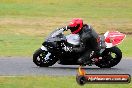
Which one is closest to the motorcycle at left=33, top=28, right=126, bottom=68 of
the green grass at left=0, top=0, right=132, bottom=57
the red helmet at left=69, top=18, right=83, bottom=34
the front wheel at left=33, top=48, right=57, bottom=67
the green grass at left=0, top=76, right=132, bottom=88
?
the front wheel at left=33, top=48, right=57, bottom=67

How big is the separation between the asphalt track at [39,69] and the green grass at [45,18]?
240 centimetres

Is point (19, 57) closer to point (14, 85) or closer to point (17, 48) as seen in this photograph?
point (17, 48)

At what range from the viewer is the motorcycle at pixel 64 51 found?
17.6 meters

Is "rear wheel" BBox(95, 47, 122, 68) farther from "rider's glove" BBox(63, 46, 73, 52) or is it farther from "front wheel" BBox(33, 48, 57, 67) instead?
"front wheel" BBox(33, 48, 57, 67)

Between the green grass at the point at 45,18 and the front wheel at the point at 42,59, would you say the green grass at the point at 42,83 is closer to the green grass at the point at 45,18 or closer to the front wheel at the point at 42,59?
the front wheel at the point at 42,59

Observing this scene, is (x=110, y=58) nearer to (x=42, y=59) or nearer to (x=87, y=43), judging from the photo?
(x=87, y=43)

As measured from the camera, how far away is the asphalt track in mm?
16641

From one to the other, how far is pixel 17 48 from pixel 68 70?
20.5ft

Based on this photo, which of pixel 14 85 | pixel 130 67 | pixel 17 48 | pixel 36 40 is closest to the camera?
pixel 14 85

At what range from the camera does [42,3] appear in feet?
172

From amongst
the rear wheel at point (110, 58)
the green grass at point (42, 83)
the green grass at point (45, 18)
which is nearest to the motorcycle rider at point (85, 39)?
the rear wheel at point (110, 58)

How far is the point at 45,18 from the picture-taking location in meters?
40.7

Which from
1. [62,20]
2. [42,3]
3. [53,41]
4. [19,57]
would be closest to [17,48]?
[19,57]

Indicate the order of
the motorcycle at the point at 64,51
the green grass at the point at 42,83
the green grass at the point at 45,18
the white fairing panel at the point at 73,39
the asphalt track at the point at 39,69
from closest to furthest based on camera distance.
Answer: the green grass at the point at 42,83
the asphalt track at the point at 39,69
the white fairing panel at the point at 73,39
the motorcycle at the point at 64,51
the green grass at the point at 45,18
